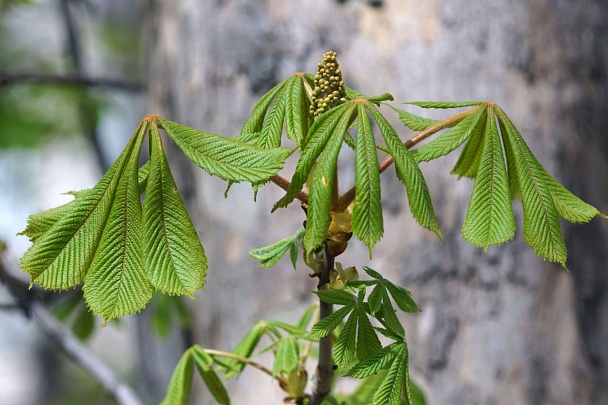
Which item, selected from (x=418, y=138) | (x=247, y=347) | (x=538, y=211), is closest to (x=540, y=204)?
(x=538, y=211)

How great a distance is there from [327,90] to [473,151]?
21 centimetres

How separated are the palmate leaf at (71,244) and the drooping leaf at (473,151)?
0.36m

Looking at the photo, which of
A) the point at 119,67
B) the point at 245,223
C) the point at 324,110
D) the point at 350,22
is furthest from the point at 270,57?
the point at 119,67

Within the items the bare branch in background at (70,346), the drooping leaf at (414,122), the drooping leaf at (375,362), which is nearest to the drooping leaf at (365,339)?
the drooping leaf at (375,362)

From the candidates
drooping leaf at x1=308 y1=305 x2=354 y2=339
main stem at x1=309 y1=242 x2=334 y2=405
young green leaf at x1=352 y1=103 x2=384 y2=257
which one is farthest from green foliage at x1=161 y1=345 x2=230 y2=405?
young green leaf at x1=352 y1=103 x2=384 y2=257

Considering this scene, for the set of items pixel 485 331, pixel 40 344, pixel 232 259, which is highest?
pixel 232 259

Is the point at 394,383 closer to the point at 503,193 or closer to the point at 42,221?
the point at 503,193

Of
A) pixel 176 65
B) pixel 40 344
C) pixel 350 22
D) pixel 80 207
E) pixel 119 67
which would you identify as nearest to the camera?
pixel 80 207

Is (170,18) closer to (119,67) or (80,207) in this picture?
(80,207)

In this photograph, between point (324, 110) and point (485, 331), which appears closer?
point (324, 110)

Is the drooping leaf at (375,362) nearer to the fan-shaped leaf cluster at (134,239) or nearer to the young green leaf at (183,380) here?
the fan-shaped leaf cluster at (134,239)

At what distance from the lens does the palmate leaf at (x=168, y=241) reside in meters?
0.53

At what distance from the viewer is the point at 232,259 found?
1568 mm

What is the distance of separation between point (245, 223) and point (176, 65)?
591mm
